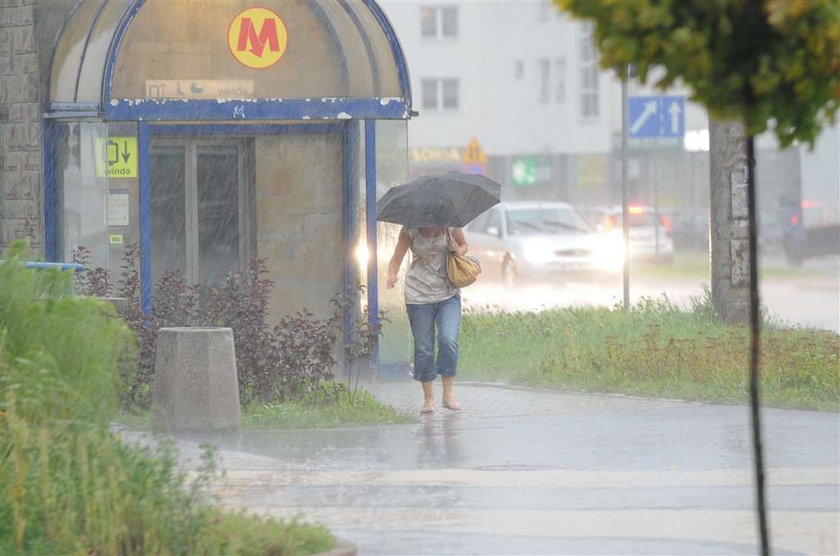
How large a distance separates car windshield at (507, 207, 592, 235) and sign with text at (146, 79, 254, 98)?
1822 cm

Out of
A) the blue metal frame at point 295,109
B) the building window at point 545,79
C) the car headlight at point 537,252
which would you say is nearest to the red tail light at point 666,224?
the car headlight at point 537,252

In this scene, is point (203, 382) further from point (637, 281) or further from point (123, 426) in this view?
point (637, 281)

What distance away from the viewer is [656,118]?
24078 millimetres

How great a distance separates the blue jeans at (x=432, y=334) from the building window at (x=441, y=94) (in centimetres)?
6307

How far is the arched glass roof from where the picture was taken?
53.2ft

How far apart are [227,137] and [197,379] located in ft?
16.0

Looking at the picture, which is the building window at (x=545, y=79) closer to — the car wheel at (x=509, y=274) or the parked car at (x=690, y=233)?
the parked car at (x=690, y=233)

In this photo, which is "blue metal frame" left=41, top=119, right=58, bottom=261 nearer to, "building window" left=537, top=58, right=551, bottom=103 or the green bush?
the green bush

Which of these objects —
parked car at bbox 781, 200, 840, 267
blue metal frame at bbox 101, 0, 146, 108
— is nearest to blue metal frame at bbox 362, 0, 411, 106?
blue metal frame at bbox 101, 0, 146, 108

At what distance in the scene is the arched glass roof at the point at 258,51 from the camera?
1620cm

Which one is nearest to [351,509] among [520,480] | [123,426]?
[520,480]

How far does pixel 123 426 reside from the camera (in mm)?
11953

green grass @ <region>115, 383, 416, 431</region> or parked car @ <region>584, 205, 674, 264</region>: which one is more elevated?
parked car @ <region>584, 205, 674, 264</region>

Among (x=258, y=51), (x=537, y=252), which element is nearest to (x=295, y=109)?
(x=258, y=51)
